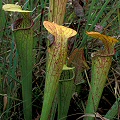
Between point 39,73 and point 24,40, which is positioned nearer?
point 24,40

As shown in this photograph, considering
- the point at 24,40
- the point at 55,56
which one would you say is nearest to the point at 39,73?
the point at 24,40

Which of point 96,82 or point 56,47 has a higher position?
point 56,47

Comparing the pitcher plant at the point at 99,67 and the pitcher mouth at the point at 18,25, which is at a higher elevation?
the pitcher mouth at the point at 18,25

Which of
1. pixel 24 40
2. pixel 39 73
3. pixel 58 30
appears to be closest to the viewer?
pixel 58 30

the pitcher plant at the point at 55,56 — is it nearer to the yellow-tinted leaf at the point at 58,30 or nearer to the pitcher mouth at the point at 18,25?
the yellow-tinted leaf at the point at 58,30

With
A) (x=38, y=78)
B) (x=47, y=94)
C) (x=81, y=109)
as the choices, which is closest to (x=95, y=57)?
(x=47, y=94)

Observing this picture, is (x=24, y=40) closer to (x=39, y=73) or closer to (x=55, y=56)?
(x=55, y=56)

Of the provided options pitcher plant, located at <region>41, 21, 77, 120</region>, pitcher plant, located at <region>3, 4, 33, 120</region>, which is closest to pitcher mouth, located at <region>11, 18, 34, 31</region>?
pitcher plant, located at <region>3, 4, 33, 120</region>

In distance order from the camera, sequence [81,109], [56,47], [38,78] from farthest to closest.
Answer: [38,78] → [81,109] → [56,47]

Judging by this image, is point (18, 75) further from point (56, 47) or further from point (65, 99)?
point (56, 47)

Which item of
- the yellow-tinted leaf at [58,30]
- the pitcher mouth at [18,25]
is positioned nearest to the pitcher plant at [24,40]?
the pitcher mouth at [18,25]

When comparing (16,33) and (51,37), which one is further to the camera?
(16,33)
